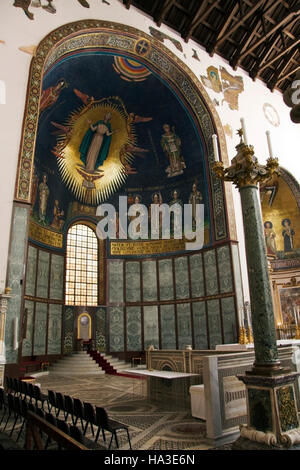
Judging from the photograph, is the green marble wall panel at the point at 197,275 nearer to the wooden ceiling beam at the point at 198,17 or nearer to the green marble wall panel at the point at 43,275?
the green marble wall panel at the point at 43,275

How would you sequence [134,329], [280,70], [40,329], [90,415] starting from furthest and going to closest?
1. [280,70]
2. [134,329]
3. [40,329]
4. [90,415]

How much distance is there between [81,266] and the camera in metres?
17.9

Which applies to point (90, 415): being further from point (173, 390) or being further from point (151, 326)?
point (151, 326)

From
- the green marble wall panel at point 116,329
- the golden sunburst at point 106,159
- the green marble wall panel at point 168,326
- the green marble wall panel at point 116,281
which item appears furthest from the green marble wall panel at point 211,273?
the golden sunburst at point 106,159

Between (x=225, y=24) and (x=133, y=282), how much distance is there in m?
13.0

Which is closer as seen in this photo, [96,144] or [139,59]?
[139,59]

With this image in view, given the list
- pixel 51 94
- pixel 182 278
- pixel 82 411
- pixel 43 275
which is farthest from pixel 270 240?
pixel 82 411

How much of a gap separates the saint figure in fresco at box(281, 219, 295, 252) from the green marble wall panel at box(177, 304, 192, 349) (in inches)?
300

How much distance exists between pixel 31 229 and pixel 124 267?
5.25 meters

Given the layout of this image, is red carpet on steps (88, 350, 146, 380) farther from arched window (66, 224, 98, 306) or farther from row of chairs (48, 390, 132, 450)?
row of chairs (48, 390, 132, 450)

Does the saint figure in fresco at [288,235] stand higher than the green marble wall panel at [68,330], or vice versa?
the saint figure in fresco at [288,235]

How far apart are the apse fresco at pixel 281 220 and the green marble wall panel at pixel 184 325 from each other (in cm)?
653

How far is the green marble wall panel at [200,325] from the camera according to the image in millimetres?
14992
